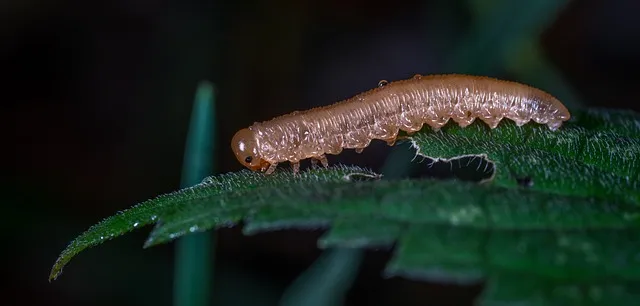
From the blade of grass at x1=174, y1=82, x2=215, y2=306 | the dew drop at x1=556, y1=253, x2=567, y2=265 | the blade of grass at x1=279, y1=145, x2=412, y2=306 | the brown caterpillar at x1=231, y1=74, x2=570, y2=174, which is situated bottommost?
the blade of grass at x1=279, y1=145, x2=412, y2=306

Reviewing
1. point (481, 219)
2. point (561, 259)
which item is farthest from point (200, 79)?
point (561, 259)

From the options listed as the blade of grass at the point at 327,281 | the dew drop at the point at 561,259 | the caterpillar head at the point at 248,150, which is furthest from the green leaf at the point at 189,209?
the blade of grass at the point at 327,281

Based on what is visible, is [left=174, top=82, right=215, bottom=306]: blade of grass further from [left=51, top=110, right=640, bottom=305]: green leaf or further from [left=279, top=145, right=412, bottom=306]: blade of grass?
[left=51, top=110, right=640, bottom=305]: green leaf

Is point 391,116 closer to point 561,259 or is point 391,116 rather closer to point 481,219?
point 481,219

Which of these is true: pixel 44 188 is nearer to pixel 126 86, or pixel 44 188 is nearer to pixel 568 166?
pixel 126 86

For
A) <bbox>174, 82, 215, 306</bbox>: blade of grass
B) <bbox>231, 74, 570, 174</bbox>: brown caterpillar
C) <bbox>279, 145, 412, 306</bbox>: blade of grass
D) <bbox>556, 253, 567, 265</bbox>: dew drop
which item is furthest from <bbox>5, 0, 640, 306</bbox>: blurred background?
<bbox>556, 253, 567, 265</bbox>: dew drop

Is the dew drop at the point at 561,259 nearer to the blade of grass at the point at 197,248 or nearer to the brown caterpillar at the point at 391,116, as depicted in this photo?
the brown caterpillar at the point at 391,116

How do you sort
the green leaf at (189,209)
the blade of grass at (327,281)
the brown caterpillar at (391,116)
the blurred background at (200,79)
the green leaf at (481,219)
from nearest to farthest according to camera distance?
the green leaf at (481,219)
the green leaf at (189,209)
the brown caterpillar at (391,116)
the blade of grass at (327,281)
the blurred background at (200,79)
